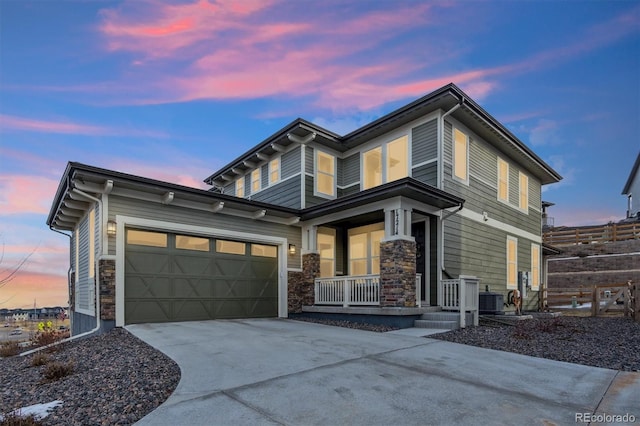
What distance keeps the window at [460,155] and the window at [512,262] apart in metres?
4.25

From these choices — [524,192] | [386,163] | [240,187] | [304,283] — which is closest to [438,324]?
[304,283]

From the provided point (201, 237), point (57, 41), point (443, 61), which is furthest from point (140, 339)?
point (443, 61)

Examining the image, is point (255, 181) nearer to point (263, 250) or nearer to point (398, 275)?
point (263, 250)

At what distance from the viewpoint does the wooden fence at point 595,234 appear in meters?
23.0

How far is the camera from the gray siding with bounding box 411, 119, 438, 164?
425 inches

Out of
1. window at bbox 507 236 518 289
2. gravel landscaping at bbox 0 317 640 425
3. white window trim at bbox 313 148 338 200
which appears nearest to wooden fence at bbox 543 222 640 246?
window at bbox 507 236 518 289

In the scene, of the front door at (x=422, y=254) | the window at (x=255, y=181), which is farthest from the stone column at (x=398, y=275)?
the window at (x=255, y=181)

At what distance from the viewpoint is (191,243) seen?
1005 cm

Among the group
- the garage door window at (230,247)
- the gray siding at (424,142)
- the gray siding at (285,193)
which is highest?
the gray siding at (424,142)

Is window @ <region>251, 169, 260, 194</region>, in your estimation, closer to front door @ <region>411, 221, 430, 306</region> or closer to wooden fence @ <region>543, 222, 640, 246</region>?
front door @ <region>411, 221, 430, 306</region>

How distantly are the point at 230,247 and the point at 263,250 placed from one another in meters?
1.13

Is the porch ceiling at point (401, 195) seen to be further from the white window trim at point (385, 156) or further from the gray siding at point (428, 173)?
the white window trim at point (385, 156)

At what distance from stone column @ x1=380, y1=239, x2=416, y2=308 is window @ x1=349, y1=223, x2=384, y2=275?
6.87ft

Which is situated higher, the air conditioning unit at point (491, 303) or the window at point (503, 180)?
the window at point (503, 180)
